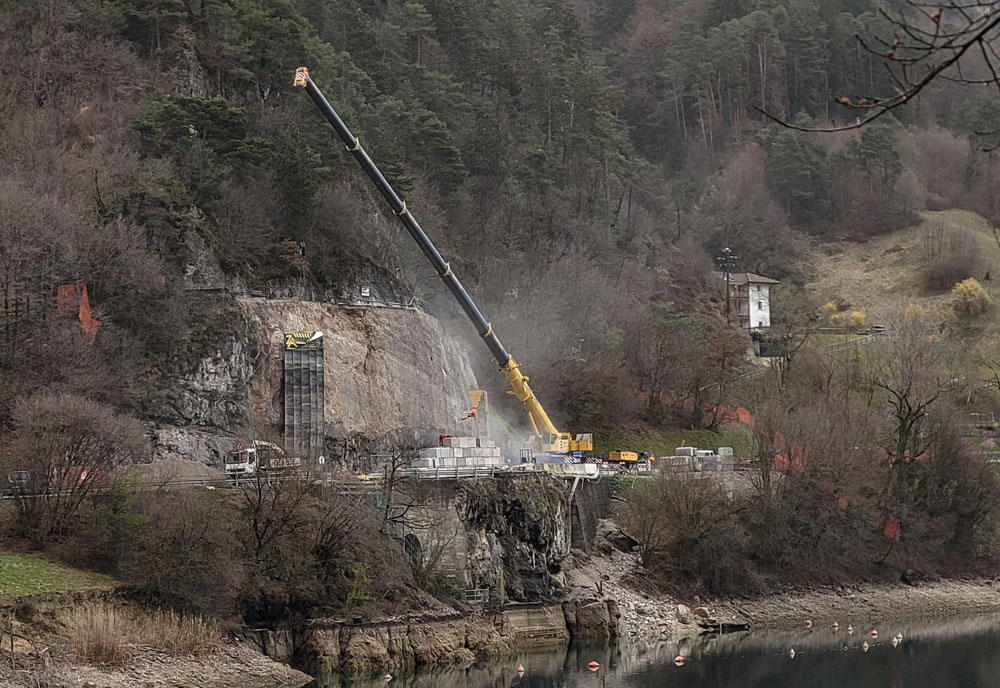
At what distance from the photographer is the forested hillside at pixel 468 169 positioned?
188 feet

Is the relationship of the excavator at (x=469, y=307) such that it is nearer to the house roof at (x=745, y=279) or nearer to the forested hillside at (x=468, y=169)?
the forested hillside at (x=468, y=169)

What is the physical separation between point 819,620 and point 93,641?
112 feet

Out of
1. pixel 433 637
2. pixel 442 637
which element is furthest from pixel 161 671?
pixel 442 637

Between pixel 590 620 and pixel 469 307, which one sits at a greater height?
pixel 469 307

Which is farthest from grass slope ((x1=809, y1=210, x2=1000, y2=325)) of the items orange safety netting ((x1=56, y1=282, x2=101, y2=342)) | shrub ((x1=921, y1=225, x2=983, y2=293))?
orange safety netting ((x1=56, y1=282, x2=101, y2=342))

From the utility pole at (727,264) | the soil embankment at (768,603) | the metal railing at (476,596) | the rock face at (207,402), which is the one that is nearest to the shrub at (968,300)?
the utility pole at (727,264)

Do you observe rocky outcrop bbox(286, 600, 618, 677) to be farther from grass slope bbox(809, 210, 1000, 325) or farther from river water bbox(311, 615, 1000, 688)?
grass slope bbox(809, 210, 1000, 325)

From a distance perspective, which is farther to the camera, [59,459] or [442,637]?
[442,637]

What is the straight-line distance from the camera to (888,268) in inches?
4764

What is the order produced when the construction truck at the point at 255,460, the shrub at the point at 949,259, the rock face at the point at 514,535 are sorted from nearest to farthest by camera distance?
the construction truck at the point at 255,460 < the rock face at the point at 514,535 < the shrub at the point at 949,259

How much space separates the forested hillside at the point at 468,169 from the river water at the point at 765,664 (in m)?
18.6

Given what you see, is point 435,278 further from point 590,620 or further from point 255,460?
point 255,460

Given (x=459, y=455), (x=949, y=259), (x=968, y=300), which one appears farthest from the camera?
(x=949, y=259)

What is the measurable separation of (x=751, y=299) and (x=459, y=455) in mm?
60999
